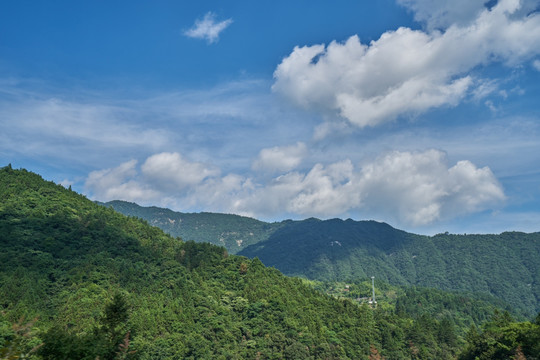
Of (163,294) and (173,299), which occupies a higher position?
(163,294)

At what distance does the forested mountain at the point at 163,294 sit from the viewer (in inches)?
3258

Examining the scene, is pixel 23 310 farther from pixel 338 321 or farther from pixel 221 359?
pixel 338 321

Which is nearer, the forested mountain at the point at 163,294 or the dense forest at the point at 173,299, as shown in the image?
the dense forest at the point at 173,299

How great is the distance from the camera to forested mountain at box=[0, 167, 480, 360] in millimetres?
82750

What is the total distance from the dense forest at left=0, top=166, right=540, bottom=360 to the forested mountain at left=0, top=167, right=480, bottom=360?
32cm

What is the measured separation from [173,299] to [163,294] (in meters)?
2.75

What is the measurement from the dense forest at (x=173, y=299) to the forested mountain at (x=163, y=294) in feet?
1.06

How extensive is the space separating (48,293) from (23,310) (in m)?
12.9

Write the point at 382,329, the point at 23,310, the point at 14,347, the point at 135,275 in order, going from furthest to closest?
the point at 382,329
the point at 135,275
the point at 23,310
the point at 14,347

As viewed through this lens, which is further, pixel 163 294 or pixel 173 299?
pixel 173 299

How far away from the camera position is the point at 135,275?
104938 millimetres

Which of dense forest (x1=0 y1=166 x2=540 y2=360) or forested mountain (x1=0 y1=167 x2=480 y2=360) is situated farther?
forested mountain (x1=0 y1=167 x2=480 y2=360)

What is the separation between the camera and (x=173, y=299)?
3991 inches

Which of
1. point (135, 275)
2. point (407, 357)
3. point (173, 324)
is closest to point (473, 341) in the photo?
point (407, 357)
